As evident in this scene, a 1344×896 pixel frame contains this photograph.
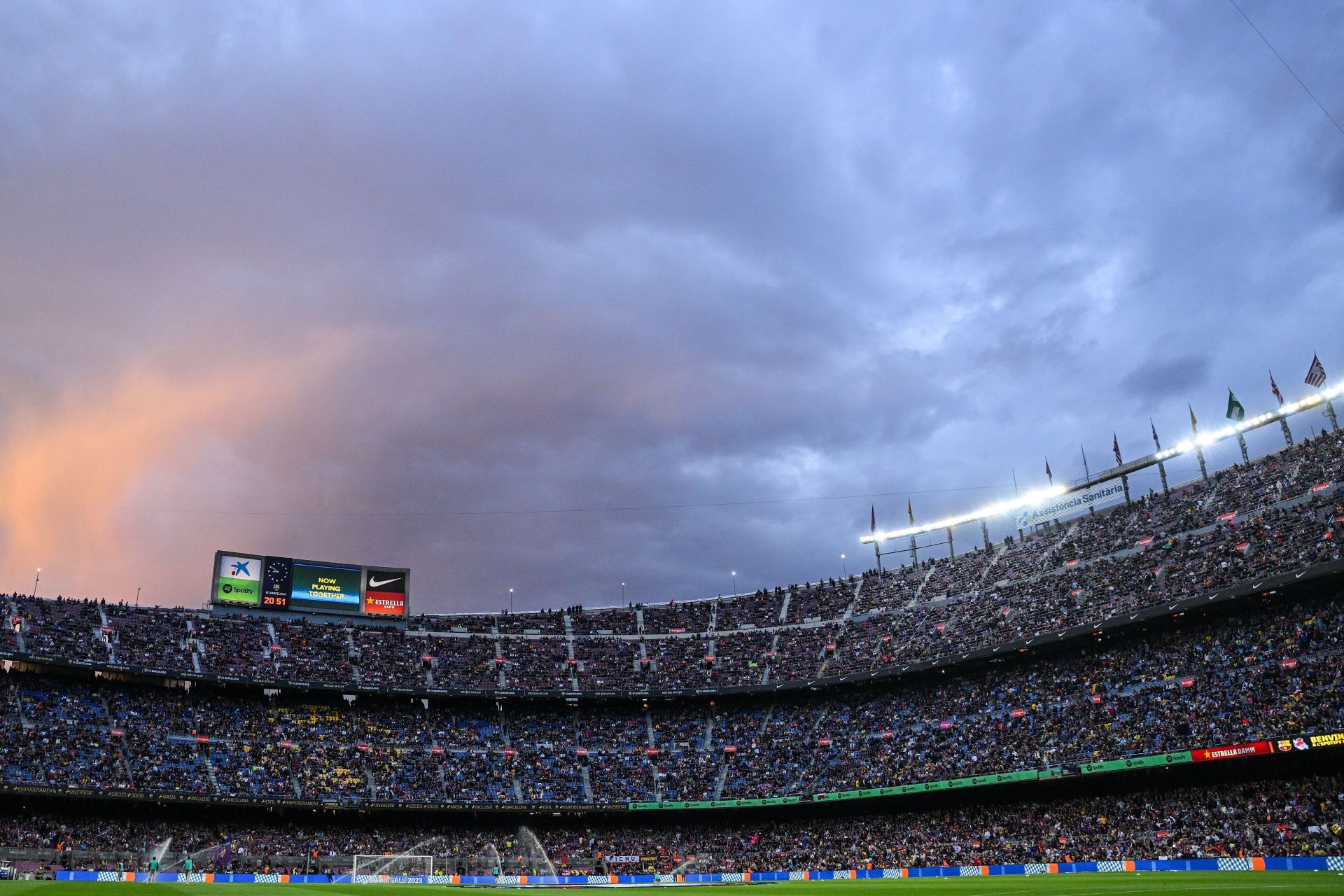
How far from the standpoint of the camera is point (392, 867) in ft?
215

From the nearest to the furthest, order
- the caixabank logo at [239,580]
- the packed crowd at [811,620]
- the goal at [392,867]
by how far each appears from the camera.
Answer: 1. the goal at [392,867]
2. the packed crowd at [811,620]
3. the caixabank logo at [239,580]

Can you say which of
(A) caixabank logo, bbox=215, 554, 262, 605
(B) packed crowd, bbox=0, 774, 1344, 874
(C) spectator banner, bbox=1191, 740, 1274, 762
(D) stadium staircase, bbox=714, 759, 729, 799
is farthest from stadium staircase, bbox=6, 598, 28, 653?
(C) spectator banner, bbox=1191, 740, 1274, 762

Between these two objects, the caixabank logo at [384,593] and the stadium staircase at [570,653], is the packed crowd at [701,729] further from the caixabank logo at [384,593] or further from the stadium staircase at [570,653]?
Answer: the caixabank logo at [384,593]

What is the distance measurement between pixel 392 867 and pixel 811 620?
155 feet

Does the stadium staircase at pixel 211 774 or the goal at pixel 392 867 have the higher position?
the stadium staircase at pixel 211 774

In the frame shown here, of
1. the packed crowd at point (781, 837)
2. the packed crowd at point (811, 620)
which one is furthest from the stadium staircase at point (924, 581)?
the packed crowd at point (781, 837)

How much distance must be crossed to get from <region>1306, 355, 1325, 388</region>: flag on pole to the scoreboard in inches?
3292

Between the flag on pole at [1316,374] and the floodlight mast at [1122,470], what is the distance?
1140 mm

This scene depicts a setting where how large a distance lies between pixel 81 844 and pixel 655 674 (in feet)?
157

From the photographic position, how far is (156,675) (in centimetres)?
7706

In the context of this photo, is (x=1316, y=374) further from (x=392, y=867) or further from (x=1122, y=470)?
(x=392, y=867)

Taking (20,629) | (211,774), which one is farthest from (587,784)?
(20,629)

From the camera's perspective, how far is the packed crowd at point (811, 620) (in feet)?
222

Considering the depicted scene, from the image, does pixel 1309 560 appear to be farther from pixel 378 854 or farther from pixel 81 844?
pixel 81 844
